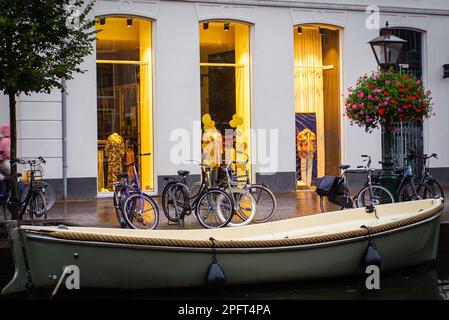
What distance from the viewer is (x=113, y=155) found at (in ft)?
62.8

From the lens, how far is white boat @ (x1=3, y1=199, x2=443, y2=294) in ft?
30.7

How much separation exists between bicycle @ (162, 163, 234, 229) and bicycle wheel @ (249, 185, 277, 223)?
693mm

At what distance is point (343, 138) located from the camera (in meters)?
21.2

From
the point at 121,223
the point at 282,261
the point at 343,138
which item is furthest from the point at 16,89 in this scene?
the point at 343,138

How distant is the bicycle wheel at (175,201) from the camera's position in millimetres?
13656

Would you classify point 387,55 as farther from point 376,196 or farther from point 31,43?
point 31,43

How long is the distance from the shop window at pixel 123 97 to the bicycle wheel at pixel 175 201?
5125 millimetres

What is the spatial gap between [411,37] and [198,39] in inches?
246

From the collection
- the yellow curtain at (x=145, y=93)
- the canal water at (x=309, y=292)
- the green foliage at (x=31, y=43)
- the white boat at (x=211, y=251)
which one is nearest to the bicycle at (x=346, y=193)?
the white boat at (x=211, y=251)

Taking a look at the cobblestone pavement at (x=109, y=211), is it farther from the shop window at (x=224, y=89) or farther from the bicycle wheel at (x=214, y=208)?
the shop window at (x=224, y=89)

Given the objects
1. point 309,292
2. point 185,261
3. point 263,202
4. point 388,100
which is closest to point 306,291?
point 309,292

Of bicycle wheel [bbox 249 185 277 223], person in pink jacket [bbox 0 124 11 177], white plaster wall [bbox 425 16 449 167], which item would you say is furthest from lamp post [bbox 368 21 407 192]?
white plaster wall [bbox 425 16 449 167]
